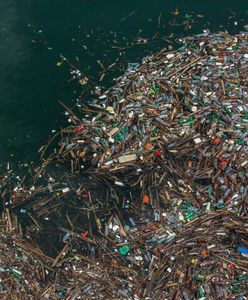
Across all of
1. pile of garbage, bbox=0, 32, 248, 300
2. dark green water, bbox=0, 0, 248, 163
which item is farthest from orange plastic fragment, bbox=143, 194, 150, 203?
dark green water, bbox=0, 0, 248, 163

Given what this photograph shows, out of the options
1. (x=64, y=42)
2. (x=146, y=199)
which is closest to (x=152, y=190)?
(x=146, y=199)

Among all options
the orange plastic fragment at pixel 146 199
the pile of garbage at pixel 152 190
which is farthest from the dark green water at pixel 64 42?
the orange plastic fragment at pixel 146 199

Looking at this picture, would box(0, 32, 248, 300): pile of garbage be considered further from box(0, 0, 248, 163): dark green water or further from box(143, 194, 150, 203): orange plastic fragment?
box(0, 0, 248, 163): dark green water

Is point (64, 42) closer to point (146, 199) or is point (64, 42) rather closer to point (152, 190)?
point (152, 190)


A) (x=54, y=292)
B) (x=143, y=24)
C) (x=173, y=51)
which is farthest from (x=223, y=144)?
(x=143, y=24)

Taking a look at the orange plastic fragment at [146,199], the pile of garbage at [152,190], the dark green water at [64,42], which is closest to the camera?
the pile of garbage at [152,190]

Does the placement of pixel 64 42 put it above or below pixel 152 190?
above

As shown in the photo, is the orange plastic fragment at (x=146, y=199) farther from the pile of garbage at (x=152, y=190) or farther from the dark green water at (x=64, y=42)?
the dark green water at (x=64, y=42)
